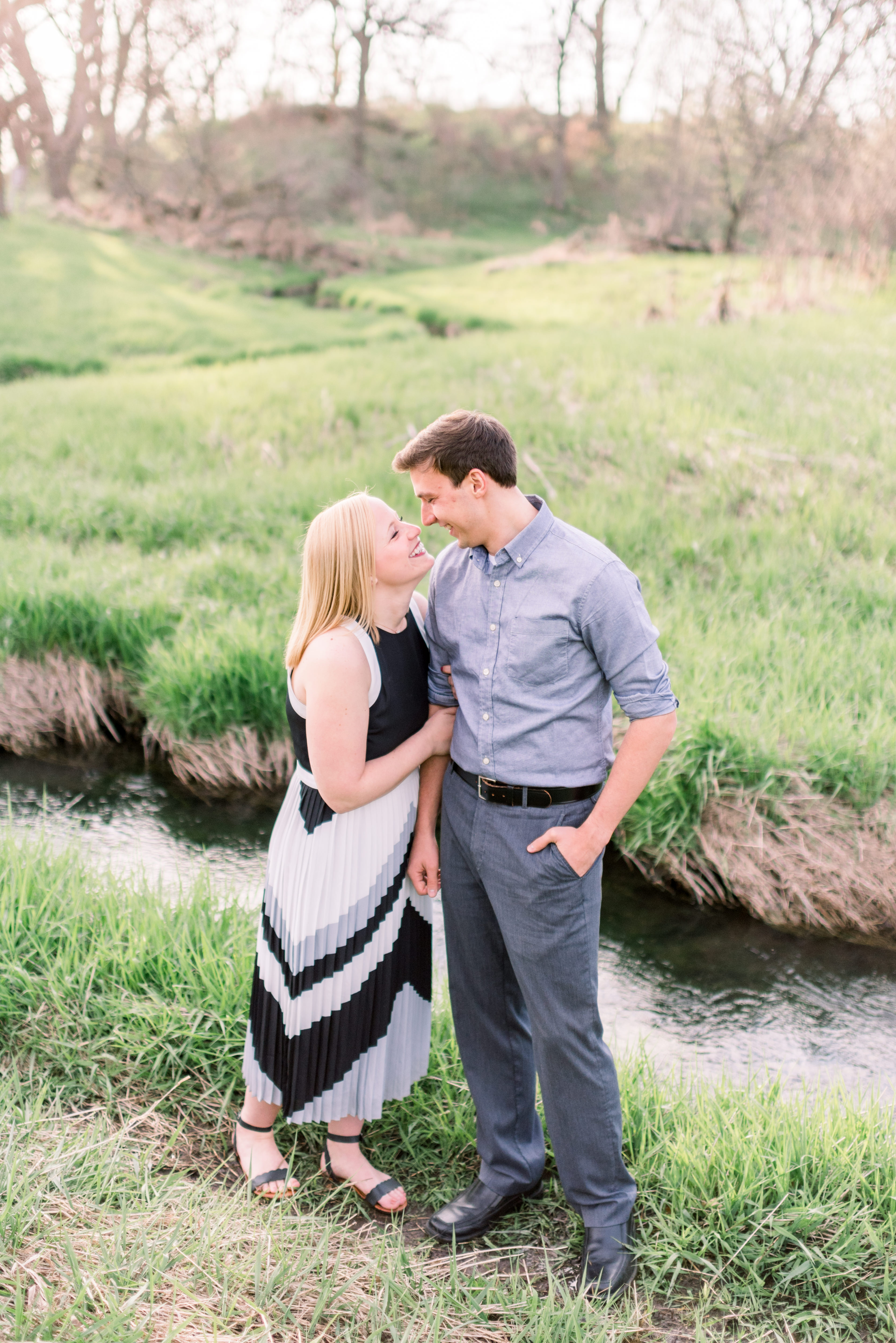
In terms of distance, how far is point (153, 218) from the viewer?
28328 millimetres

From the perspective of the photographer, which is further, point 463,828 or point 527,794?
point 463,828

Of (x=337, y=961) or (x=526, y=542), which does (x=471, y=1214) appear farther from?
(x=526, y=542)

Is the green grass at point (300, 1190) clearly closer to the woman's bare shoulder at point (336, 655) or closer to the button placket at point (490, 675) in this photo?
the button placket at point (490, 675)

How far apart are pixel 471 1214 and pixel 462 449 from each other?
2.07 meters

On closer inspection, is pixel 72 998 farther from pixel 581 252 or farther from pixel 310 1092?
pixel 581 252

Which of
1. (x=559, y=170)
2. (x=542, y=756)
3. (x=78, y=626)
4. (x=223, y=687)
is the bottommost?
(x=223, y=687)

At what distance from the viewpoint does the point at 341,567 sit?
8.20 ft

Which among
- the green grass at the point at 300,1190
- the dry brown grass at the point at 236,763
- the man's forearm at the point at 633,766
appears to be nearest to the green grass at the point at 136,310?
the dry brown grass at the point at 236,763

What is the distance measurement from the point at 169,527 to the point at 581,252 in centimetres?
Result: 2066

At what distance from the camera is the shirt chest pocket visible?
2.39 m

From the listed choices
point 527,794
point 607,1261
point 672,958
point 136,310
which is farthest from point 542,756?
point 136,310

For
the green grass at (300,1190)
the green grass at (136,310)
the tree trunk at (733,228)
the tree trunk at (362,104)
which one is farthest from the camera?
the tree trunk at (362,104)

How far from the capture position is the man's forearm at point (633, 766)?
2350 millimetres

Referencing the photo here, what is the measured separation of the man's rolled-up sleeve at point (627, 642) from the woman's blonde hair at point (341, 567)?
557 mm
